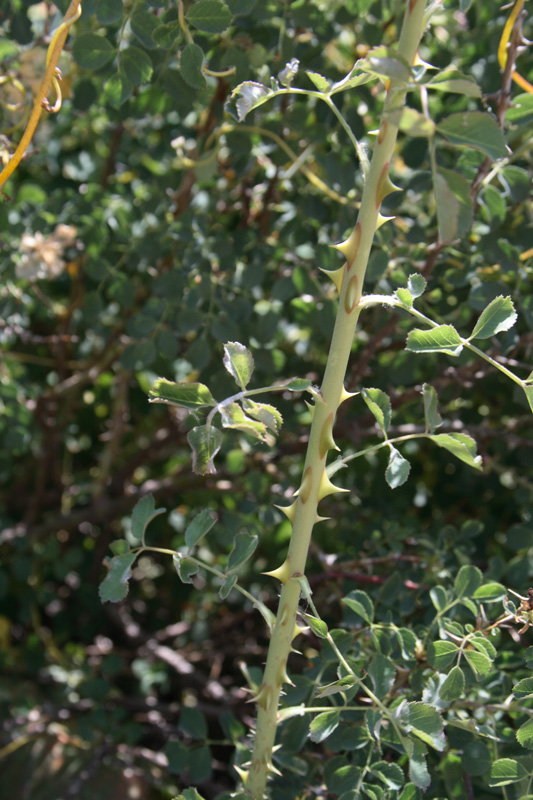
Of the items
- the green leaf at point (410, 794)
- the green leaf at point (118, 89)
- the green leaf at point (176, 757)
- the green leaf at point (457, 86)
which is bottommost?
the green leaf at point (176, 757)

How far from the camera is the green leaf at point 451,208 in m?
0.57

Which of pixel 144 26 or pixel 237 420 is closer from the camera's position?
pixel 237 420

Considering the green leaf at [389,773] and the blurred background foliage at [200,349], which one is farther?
the blurred background foliage at [200,349]

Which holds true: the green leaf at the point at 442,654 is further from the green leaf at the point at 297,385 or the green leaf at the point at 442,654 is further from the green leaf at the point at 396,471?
the green leaf at the point at 297,385

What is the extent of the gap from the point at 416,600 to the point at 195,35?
33.4 inches

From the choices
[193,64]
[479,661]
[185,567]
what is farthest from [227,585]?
[193,64]

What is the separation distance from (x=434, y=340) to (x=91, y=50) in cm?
62

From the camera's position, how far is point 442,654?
0.79 metres

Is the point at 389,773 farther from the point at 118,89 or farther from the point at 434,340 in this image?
the point at 118,89

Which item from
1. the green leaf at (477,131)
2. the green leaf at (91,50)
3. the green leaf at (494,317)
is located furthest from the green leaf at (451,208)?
the green leaf at (91,50)

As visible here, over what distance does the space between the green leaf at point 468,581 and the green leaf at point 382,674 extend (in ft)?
0.42

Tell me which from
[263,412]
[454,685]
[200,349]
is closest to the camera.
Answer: [263,412]

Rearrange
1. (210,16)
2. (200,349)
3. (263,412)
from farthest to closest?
(200,349), (210,16), (263,412)

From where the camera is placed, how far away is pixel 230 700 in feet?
Answer: 4.34
